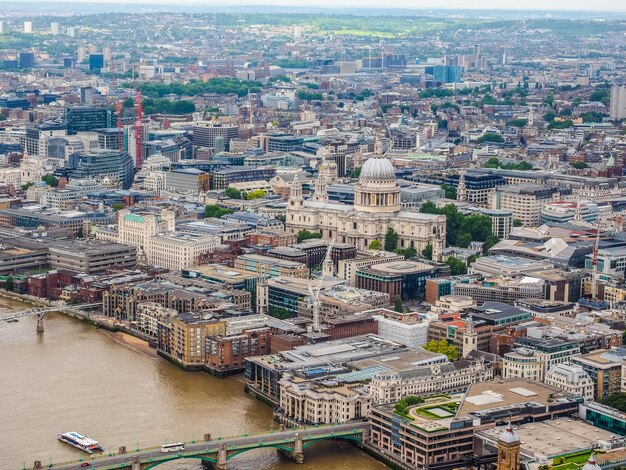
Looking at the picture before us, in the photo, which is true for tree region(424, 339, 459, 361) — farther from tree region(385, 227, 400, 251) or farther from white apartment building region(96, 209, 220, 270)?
tree region(385, 227, 400, 251)

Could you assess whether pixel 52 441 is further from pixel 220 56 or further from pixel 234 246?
pixel 220 56

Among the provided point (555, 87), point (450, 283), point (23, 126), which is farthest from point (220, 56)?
point (450, 283)

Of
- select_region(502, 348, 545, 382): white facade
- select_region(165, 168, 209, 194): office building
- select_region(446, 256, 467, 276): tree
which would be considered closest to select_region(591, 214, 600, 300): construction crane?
select_region(446, 256, 467, 276): tree

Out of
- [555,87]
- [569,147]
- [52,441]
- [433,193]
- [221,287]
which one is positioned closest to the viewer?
[52,441]

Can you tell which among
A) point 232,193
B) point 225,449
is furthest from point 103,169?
point 225,449

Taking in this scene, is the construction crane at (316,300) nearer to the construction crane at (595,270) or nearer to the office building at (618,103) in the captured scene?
the construction crane at (595,270)

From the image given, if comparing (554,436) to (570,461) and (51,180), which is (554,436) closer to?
(570,461)

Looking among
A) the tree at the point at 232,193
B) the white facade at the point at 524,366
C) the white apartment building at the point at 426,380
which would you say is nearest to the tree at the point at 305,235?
the tree at the point at 232,193
